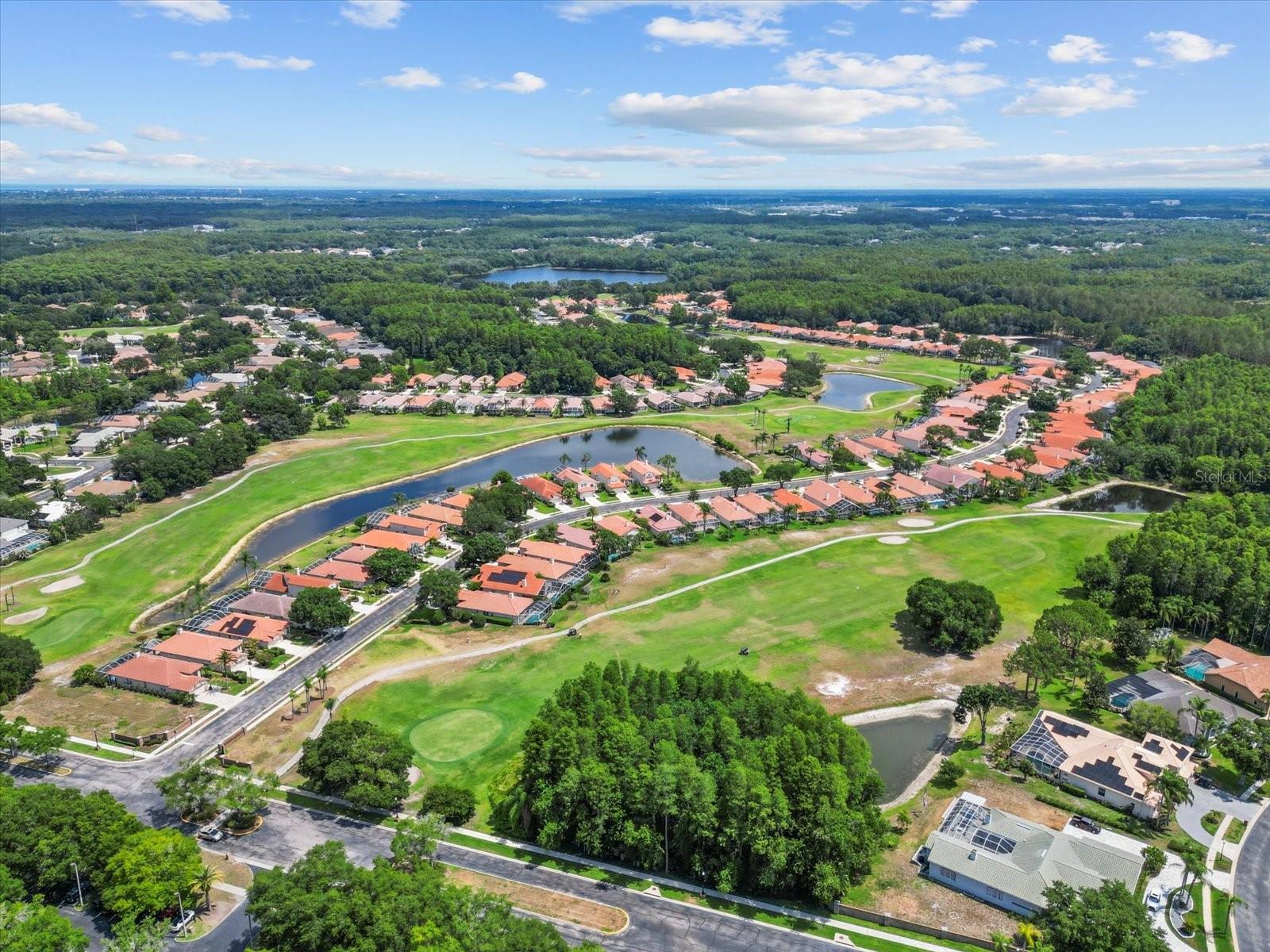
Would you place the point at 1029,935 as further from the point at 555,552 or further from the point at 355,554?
the point at 355,554

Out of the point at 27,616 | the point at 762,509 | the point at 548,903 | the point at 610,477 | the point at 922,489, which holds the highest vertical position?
the point at 610,477

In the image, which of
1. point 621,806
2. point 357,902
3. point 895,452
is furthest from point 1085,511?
point 357,902

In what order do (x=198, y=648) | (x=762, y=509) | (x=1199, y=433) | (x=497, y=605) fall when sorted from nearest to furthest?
(x=198, y=648) → (x=497, y=605) → (x=762, y=509) → (x=1199, y=433)

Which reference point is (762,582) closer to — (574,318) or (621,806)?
(621,806)

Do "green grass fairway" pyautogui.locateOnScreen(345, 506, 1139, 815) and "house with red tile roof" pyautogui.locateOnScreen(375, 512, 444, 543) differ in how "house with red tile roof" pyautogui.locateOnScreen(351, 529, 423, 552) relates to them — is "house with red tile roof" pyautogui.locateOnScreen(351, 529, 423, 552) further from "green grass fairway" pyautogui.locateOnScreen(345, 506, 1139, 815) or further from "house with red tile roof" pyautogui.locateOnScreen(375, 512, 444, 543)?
"green grass fairway" pyautogui.locateOnScreen(345, 506, 1139, 815)

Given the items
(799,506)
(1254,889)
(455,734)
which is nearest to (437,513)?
(455,734)
